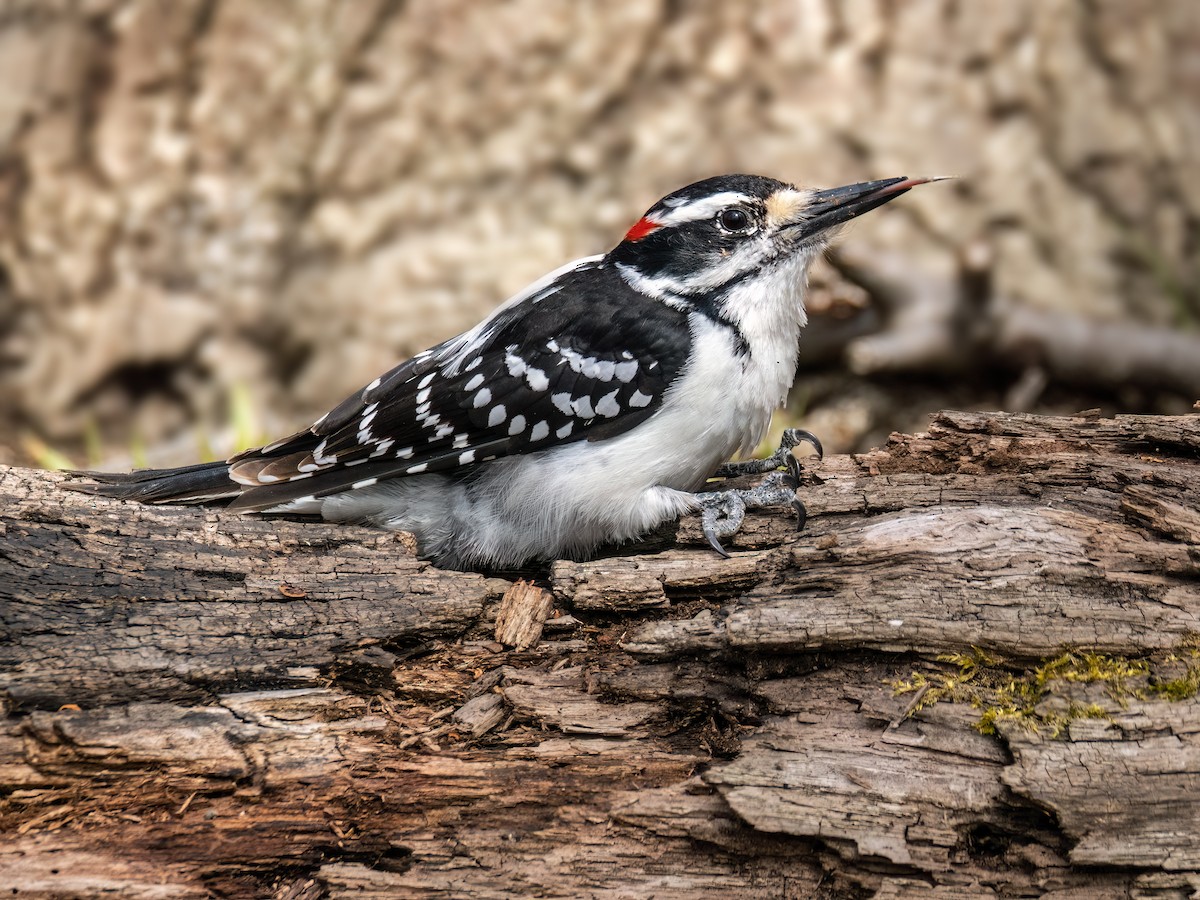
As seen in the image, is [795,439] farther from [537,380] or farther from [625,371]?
[537,380]

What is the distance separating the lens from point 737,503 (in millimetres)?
3613

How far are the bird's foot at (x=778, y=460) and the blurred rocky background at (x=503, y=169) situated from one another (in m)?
3.21

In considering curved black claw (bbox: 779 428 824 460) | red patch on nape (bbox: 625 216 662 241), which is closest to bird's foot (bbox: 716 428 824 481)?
curved black claw (bbox: 779 428 824 460)

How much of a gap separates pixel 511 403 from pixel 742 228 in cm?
101

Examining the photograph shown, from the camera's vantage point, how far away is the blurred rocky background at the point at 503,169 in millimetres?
7488

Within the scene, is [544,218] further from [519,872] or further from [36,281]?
[519,872]

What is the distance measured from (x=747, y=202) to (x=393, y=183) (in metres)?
4.24

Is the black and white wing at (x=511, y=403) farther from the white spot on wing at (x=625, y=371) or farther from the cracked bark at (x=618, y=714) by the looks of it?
the cracked bark at (x=618, y=714)

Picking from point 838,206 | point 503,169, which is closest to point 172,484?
point 838,206

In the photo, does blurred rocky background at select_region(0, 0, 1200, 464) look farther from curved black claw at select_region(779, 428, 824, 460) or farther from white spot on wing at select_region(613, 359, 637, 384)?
white spot on wing at select_region(613, 359, 637, 384)

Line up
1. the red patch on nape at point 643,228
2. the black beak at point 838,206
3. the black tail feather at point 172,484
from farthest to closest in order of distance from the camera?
the red patch on nape at point 643,228
the black beak at point 838,206
the black tail feather at point 172,484

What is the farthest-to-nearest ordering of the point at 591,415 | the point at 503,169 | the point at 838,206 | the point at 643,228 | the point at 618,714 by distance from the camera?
the point at 503,169 < the point at 643,228 < the point at 838,206 < the point at 591,415 < the point at 618,714

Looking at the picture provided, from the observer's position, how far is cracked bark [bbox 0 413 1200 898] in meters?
2.88

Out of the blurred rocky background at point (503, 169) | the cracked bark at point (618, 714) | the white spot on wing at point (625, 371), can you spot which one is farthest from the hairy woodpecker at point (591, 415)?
the blurred rocky background at point (503, 169)
